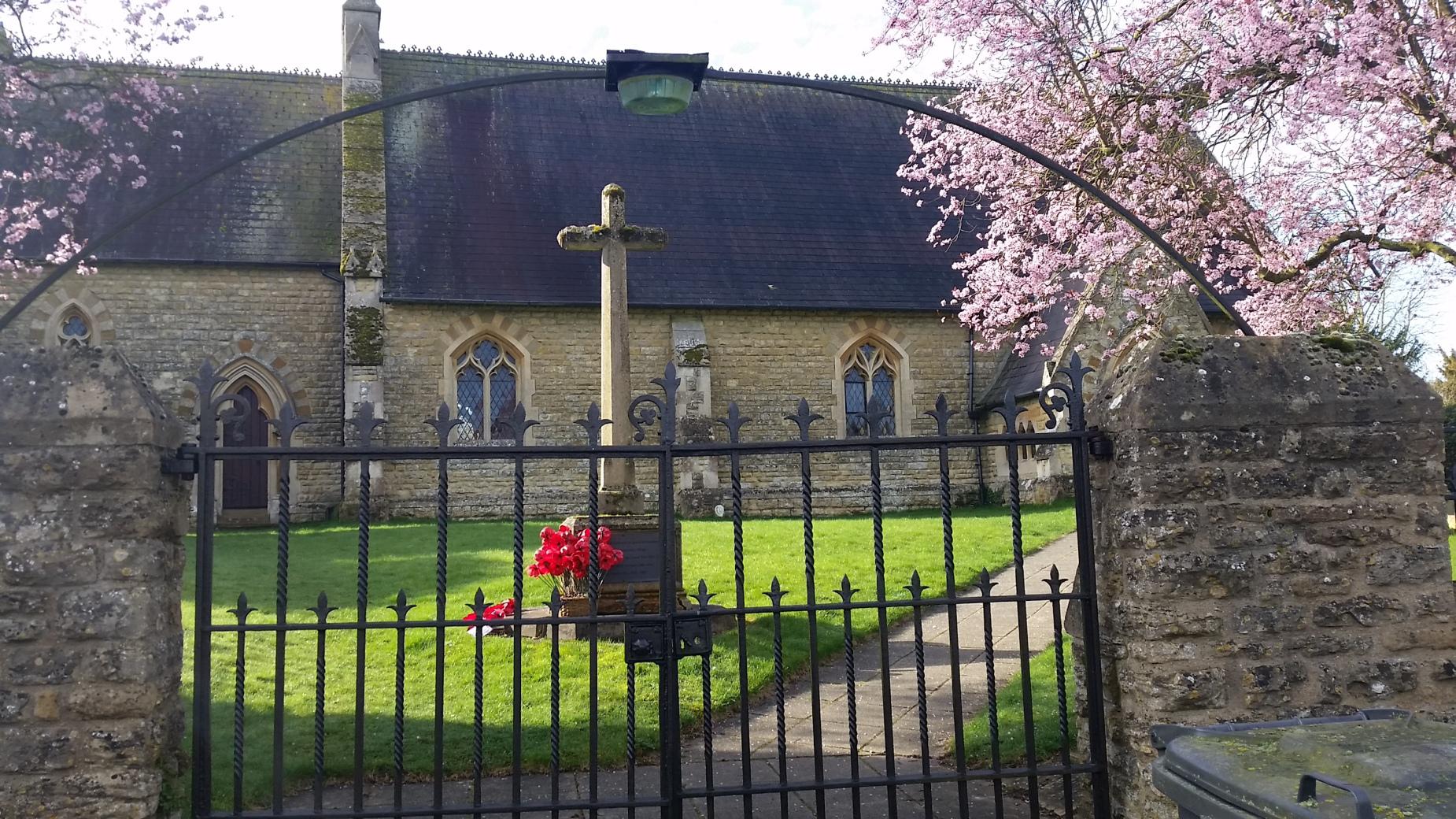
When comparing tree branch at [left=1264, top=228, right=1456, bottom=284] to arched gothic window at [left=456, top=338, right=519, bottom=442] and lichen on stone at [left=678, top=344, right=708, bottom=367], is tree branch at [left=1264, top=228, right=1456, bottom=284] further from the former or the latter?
arched gothic window at [left=456, top=338, right=519, bottom=442]

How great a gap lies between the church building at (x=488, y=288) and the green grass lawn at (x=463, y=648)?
3737 millimetres

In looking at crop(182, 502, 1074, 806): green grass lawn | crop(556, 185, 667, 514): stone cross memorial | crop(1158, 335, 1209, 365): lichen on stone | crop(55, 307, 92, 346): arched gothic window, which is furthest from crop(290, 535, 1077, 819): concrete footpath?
crop(55, 307, 92, 346): arched gothic window

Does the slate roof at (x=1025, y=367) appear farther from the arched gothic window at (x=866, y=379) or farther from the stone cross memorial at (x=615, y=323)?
the stone cross memorial at (x=615, y=323)

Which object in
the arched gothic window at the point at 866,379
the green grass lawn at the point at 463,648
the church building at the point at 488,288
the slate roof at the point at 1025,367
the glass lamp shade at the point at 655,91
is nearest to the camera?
the glass lamp shade at the point at 655,91

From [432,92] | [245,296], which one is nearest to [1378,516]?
[432,92]

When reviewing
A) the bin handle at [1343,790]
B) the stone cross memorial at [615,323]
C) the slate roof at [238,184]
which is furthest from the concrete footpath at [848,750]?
the slate roof at [238,184]

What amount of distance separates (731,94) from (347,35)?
7555 mm

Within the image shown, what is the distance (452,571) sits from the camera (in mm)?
10453

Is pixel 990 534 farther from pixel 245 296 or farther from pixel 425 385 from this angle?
pixel 245 296

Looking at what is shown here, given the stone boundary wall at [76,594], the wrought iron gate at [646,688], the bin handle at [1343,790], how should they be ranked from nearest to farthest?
the bin handle at [1343,790], the stone boundary wall at [76,594], the wrought iron gate at [646,688]

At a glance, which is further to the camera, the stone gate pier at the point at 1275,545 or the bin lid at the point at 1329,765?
the stone gate pier at the point at 1275,545

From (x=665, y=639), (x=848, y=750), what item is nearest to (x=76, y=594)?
(x=665, y=639)

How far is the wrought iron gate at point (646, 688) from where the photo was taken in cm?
372

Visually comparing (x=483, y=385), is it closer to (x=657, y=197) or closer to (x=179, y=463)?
(x=657, y=197)
